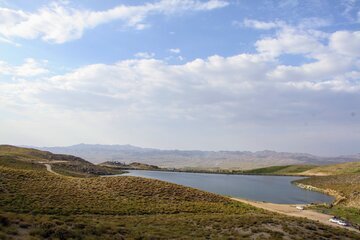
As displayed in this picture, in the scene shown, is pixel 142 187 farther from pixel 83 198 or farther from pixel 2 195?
pixel 2 195

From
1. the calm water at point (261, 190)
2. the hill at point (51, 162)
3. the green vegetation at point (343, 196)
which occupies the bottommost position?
the calm water at point (261, 190)

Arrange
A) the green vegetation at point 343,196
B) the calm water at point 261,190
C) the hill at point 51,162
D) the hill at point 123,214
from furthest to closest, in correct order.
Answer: the hill at point 51,162
the calm water at point 261,190
the green vegetation at point 343,196
the hill at point 123,214

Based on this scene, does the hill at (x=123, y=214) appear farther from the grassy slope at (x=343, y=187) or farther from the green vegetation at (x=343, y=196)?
the grassy slope at (x=343, y=187)

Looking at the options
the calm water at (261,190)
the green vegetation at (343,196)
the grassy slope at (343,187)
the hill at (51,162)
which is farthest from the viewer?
the hill at (51,162)

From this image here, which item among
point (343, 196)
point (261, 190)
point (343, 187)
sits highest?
point (343, 187)

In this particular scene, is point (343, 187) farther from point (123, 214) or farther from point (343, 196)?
point (123, 214)

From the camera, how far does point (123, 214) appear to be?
38.5 metres

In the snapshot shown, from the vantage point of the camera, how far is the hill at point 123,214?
74.1ft

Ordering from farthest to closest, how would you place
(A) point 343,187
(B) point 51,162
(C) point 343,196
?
(B) point 51,162 < (A) point 343,187 < (C) point 343,196

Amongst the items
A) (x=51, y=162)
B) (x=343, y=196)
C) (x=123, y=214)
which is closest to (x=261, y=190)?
(x=343, y=196)

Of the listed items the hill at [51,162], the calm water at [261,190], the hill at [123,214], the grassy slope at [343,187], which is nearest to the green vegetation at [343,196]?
the grassy slope at [343,187]

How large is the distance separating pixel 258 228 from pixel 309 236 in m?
4.39

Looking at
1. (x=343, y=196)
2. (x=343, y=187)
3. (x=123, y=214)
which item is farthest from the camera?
(x=343, y=187)

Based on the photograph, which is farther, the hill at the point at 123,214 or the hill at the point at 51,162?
the hill at the point at 51,162
